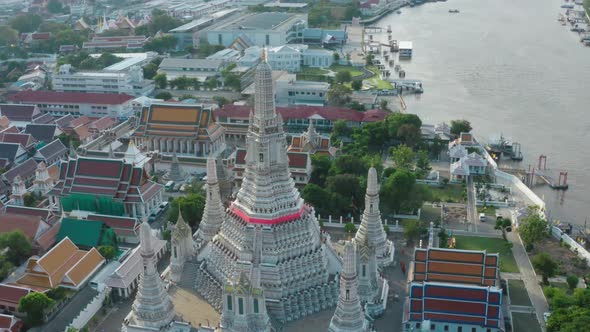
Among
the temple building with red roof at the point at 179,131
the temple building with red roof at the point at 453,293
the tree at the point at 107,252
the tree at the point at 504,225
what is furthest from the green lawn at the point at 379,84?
the tree at the point at 107,252

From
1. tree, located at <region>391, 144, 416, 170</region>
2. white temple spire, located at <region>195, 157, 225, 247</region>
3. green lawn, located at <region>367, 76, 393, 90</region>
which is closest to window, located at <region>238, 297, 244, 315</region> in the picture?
white temple spire, located at <region>195, 157, 225, 247</region>

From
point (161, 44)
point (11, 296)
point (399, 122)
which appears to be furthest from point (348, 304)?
point (161, 44)

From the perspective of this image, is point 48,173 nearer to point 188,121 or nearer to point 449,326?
point 188,121

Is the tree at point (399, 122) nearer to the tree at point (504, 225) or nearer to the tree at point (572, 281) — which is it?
the tree at point (504, 225)

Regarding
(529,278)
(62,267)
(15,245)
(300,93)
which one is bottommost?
(529,278)

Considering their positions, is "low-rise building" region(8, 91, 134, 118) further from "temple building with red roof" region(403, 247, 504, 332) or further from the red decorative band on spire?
"temple building with red roof" region(403, 247, 504, 332)

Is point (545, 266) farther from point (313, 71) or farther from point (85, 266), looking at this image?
point (313, 71)
